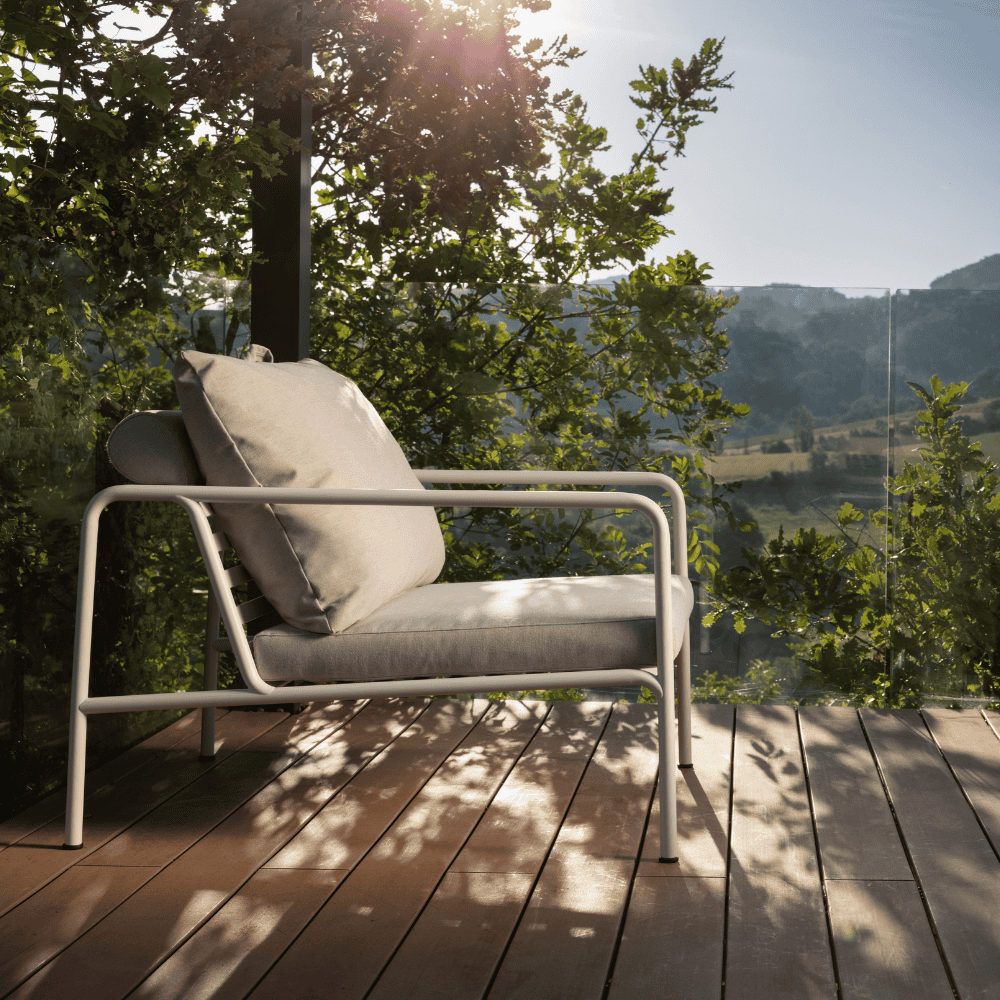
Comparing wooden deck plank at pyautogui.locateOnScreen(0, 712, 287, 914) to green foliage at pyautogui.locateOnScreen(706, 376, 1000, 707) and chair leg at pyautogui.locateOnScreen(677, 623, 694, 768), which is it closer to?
chair leg at pyautogui.locateOnScreen(677, 623, 694, 768)

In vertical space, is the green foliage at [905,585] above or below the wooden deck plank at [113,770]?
above

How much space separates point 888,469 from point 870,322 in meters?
0.42

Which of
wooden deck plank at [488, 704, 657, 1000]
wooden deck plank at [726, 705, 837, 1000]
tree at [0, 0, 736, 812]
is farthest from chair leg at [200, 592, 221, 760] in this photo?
wooden deck plank at [726, 705, 837, 1000]

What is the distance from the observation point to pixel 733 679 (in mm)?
2898

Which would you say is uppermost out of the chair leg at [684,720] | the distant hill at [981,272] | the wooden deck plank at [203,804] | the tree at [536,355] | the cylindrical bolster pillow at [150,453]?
the distant hill at [981,272]

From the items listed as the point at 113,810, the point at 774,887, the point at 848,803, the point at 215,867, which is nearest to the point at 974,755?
the point at 848,803

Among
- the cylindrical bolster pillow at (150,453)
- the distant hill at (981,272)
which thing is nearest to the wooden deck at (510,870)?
the cylindrical bolster pillow at (150,453)

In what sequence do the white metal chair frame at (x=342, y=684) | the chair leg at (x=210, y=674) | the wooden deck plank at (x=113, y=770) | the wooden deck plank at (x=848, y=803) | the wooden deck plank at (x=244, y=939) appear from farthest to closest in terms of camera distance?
the chair leg at (x=210, y=674), the wooden deck plank at (x=113, y=770), the wooden deck plank at (x=848, y=803), the white metal chair frame at (x=342, y=684), the wooden deck plank at (x=244, y=939)

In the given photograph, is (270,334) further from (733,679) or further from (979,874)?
(979,874)

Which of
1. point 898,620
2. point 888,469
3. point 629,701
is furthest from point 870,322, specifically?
point 629,701

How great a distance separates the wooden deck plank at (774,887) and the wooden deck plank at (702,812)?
0.08 ft

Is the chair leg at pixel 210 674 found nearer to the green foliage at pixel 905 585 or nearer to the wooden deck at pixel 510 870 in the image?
the wooden deck at pixel 510 870

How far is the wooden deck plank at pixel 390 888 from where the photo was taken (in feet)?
A: 4.32

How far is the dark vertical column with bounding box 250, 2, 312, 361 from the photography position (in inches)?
98.4
